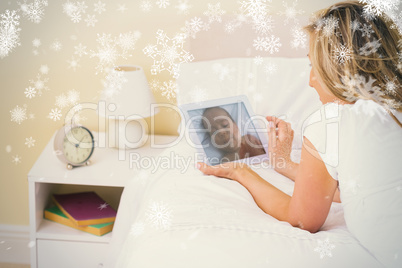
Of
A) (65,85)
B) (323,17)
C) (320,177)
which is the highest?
(323,17)

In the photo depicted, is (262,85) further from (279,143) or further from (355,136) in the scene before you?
(355,136)

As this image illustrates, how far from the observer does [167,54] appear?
64.5 inches

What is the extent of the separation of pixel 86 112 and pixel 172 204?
79cm

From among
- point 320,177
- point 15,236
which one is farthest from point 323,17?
point 15,236

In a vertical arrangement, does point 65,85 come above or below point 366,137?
above

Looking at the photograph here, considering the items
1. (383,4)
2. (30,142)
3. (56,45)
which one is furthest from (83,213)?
(383,4)

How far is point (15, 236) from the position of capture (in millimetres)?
1820

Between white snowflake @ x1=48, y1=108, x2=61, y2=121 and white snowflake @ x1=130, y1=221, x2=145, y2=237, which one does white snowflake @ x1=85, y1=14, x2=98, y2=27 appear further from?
white snowflake @ x1=130, y1=221, x2=145, y2=237

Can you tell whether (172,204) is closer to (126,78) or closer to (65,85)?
(126,78)

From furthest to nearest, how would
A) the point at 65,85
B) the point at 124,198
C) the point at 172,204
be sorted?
the point at 65,85
the point at 124,198
the point at 172,204

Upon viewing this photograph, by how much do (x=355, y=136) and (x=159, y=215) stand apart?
51 centimetres

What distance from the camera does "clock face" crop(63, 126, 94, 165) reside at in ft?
4.87

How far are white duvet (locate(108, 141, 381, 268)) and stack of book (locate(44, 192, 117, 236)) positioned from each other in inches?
14.7
